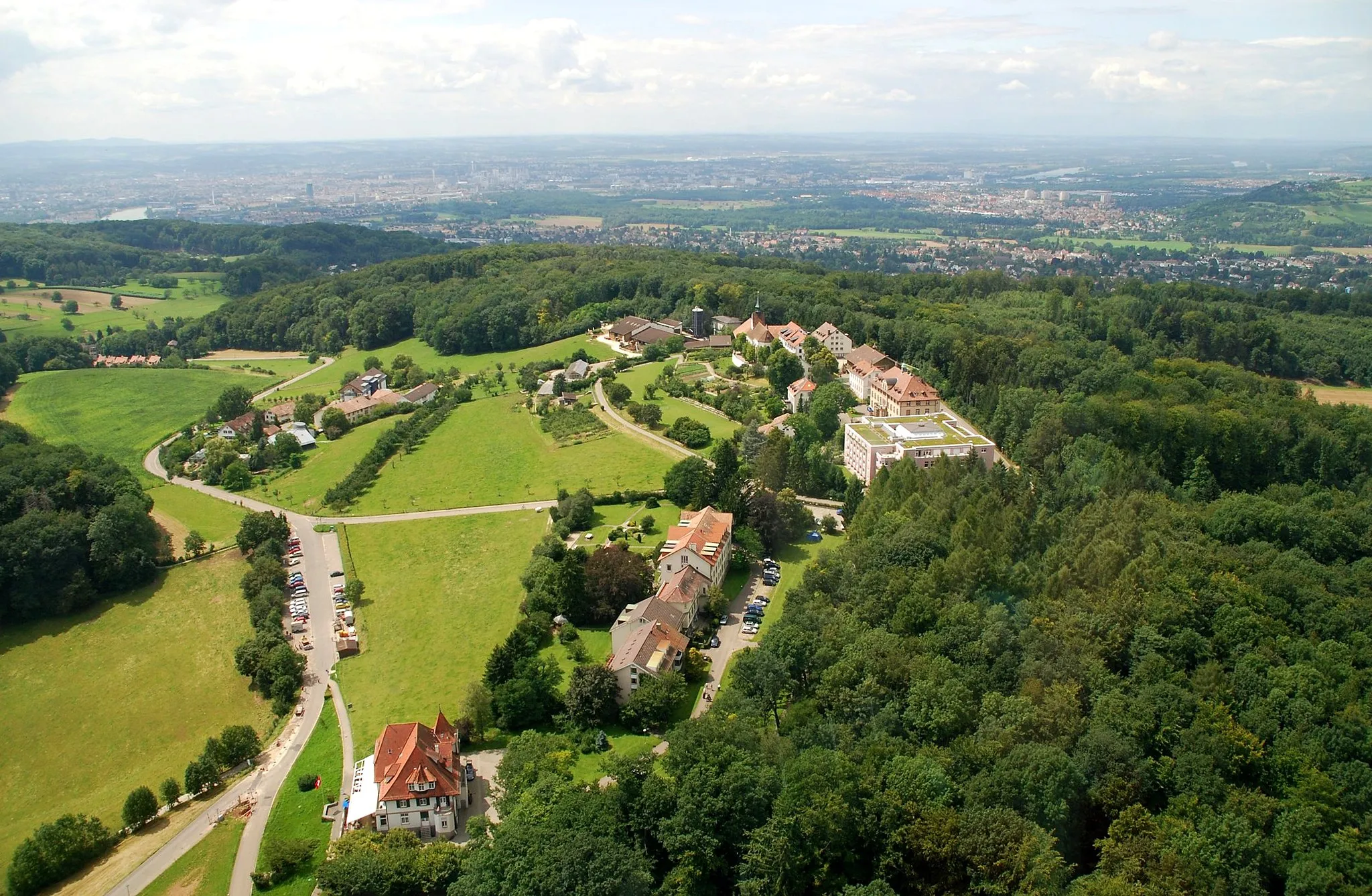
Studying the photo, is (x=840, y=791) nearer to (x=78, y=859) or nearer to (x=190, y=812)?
(x=190, y=812)

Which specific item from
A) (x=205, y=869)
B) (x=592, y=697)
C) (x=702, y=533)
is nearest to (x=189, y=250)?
(x=702, y=533)

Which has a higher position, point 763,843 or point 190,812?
point 763,843

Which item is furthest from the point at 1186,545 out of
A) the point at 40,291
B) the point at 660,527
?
the point at 40,291

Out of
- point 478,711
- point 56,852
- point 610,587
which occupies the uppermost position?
point 610,587

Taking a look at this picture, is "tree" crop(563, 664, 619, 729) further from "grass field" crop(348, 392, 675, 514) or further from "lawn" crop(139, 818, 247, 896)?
"grass field" crop(348, 392, 675, 514)

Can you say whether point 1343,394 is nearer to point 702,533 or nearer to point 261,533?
point 702,533

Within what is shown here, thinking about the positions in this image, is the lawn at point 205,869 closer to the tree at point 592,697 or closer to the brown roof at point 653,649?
the tree at point 592,697
